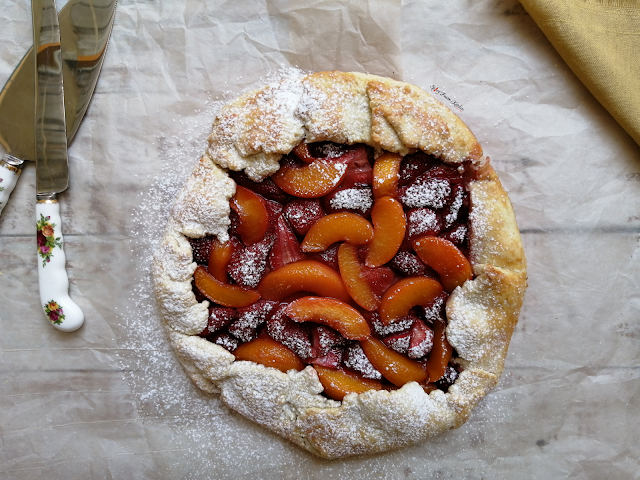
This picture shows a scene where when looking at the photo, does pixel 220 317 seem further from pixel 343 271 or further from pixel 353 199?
pixel 353 199

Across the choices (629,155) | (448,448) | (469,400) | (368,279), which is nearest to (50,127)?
(368,279)

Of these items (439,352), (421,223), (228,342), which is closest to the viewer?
(421,223)

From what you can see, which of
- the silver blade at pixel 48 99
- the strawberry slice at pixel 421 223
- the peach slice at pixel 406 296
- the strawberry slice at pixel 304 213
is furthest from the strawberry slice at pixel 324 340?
the silver blade at pixel 48 99

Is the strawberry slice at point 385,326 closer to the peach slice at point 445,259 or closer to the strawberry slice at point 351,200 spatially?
the peach slice at point 445,259

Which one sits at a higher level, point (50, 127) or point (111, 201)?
point (50, 127)

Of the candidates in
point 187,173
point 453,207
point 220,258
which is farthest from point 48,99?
point 453,207

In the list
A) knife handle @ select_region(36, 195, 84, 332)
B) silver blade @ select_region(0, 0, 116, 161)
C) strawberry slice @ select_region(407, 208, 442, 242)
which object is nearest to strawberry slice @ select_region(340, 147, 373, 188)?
strawberry slice @ select_region(407, 208, 442, 242)

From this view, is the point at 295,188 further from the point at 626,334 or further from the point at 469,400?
the point at 626,334
